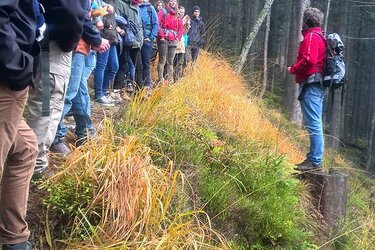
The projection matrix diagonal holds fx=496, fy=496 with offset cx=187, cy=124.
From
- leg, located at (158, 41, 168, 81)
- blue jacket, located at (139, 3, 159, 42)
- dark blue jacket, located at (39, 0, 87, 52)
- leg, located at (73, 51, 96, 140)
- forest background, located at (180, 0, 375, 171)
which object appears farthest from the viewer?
forest background, located at (180, 0, 375, 171)

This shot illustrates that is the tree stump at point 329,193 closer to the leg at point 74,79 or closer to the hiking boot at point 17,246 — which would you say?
the leg at point 74,79

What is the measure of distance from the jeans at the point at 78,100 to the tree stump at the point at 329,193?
103 inches

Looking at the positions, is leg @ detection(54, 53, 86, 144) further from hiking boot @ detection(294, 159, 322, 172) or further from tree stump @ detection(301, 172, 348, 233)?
tree stump @ detection(301, 172, 348, 233)

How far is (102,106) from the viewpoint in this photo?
5977 millimetres

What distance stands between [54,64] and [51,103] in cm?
27

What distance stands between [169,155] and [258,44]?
25.9 metres

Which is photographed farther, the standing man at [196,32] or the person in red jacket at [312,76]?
the standing man at [196,32]

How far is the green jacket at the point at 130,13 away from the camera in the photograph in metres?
7.11

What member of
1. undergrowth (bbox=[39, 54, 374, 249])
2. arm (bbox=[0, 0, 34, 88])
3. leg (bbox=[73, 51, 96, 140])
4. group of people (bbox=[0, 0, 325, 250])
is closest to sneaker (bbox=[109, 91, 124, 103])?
group of people (bbox=[0, 0, 325, 250])

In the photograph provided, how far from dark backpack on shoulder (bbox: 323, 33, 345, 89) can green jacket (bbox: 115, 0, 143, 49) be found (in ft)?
9.09

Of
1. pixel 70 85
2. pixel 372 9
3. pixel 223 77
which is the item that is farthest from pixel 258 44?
pixel 70 85

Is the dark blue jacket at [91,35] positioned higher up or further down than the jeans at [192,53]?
higher up

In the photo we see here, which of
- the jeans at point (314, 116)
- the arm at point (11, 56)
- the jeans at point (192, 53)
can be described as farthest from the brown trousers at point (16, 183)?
the jeans at point (192, 53)

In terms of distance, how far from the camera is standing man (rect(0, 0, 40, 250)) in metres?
2.25
